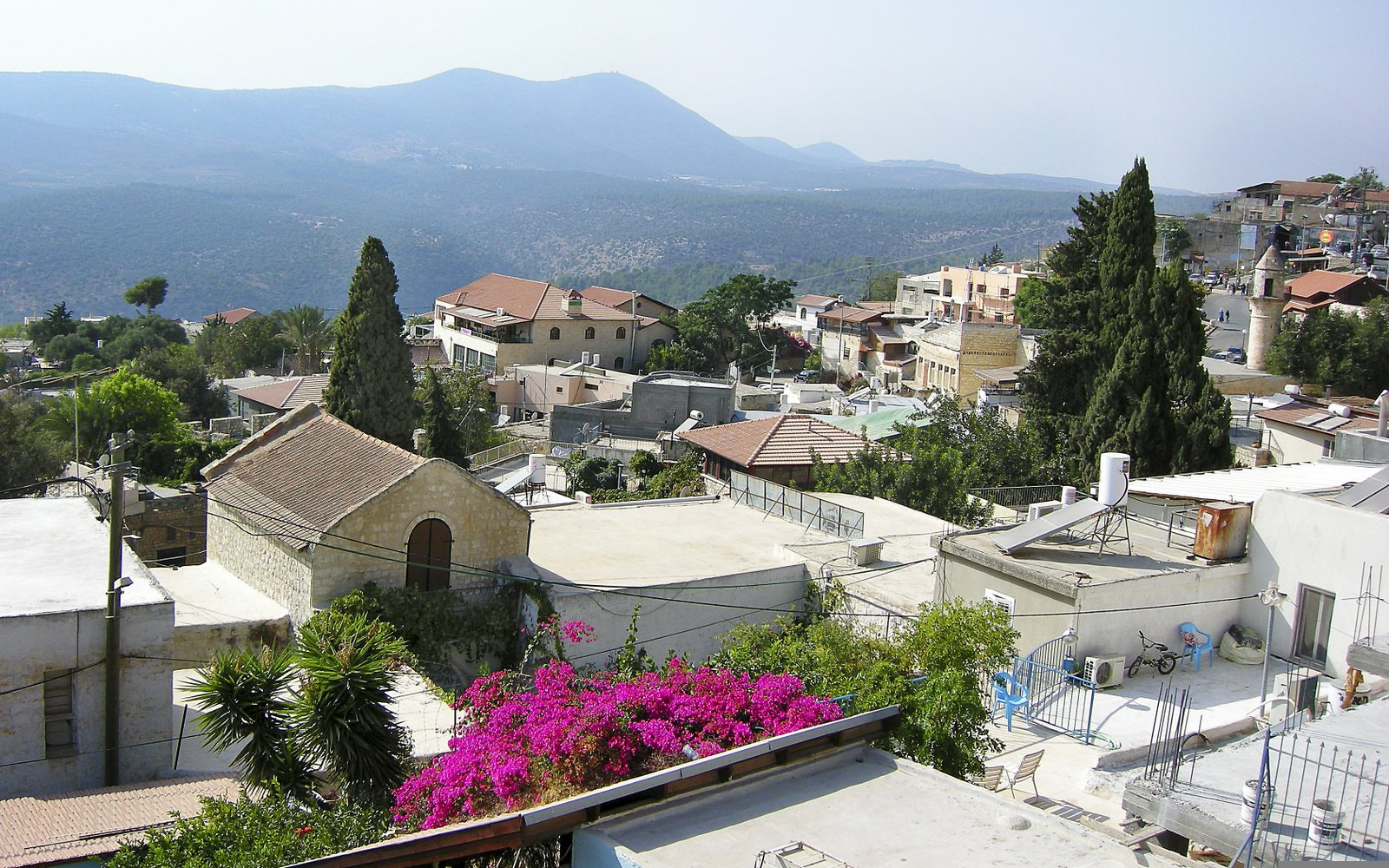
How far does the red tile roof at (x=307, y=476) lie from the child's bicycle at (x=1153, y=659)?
10627 mm

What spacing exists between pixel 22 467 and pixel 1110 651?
1226 inches

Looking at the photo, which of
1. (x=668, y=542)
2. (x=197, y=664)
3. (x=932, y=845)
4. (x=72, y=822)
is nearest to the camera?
(x=932, y=845)

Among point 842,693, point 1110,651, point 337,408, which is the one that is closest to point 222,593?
point 842,693

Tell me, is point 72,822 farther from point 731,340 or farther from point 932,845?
point 731,340

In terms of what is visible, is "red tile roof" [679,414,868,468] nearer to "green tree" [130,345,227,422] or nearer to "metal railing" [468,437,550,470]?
"metal railing" [468,437,550,470]

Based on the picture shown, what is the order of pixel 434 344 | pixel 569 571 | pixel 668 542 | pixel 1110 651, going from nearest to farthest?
pixel 1110 651 < pixel 569 571 < pixel 668 542 < pixel 434 344

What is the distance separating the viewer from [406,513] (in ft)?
60.1

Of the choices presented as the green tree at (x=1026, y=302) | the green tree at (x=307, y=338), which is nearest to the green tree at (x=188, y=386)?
the green tree at (x=307, y=338)

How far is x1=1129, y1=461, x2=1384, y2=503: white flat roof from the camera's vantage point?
16641 millimetres

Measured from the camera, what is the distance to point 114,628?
1302cm

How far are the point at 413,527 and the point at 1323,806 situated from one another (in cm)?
1334

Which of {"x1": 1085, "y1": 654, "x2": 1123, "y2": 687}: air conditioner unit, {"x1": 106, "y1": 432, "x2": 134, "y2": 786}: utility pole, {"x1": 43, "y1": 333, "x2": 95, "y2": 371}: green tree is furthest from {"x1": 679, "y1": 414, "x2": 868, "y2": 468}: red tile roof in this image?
{"x1": 43, "y1": 333, "x2": 95, "y2": 371}: green tree

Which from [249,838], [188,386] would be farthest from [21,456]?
[249,838]

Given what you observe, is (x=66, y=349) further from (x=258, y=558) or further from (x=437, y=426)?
(x=258, y=558)
